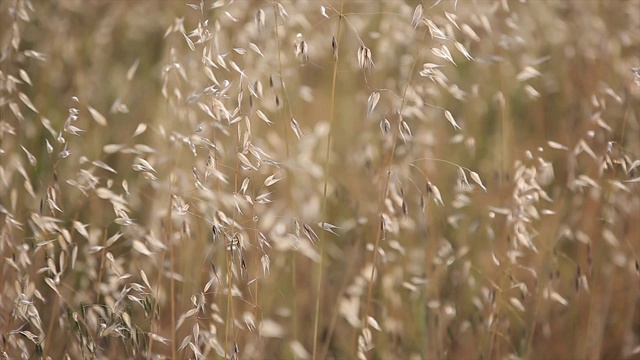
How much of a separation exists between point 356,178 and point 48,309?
0.97m

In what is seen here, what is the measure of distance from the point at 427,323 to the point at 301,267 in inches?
17.0

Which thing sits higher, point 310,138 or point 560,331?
point 310,138

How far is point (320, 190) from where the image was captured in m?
2.24

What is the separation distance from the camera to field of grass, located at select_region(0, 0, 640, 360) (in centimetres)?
151

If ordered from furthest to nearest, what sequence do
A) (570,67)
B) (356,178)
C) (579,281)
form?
(570,67), (356,178), (579,281)

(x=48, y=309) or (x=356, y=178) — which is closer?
(x=48, y=309)

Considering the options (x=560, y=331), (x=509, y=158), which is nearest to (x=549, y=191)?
(x=509, y=158)

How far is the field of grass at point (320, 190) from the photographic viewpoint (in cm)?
Result: 151

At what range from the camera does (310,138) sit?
2.18 meters

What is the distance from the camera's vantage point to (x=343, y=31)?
324 centimetres

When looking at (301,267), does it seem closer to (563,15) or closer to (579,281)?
(579,281)

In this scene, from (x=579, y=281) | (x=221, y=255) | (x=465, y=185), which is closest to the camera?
(x=465, y=185)

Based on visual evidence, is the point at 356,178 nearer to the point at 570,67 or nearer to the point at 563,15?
the point at 570,67

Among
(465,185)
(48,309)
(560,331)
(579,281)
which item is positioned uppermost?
(465,185)
